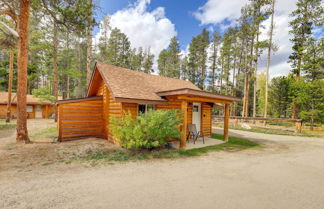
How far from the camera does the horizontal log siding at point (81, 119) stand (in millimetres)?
7398

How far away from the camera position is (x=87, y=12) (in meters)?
7.02

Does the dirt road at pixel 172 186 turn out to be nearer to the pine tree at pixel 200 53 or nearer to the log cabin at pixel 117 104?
the log cabin at pixel 117 104

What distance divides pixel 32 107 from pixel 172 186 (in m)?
24.3

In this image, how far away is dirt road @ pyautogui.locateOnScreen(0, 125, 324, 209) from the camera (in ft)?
8.34

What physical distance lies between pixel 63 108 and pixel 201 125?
8.12m

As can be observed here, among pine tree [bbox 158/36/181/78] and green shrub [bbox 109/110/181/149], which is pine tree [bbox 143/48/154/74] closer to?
pine tree [bbox 158/36/181/78]

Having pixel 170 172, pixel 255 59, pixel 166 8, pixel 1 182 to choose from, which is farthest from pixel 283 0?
pixel 1 182

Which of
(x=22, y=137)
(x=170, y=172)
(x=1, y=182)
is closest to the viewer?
(x=1, y=182)

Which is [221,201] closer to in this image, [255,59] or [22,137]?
[22,137]

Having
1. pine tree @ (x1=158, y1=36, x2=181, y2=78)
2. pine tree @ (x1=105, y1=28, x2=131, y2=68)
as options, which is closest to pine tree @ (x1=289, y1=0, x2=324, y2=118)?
pine tree @ (x1=158, y1=36, x2=181, y2=78)

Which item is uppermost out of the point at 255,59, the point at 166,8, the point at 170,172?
the point at 166,8

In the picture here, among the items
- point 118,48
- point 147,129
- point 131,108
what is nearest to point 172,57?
point 118,48

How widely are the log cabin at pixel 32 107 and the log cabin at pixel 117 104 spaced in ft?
45.0

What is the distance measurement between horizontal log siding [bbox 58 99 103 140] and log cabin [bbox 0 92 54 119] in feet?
45.0
